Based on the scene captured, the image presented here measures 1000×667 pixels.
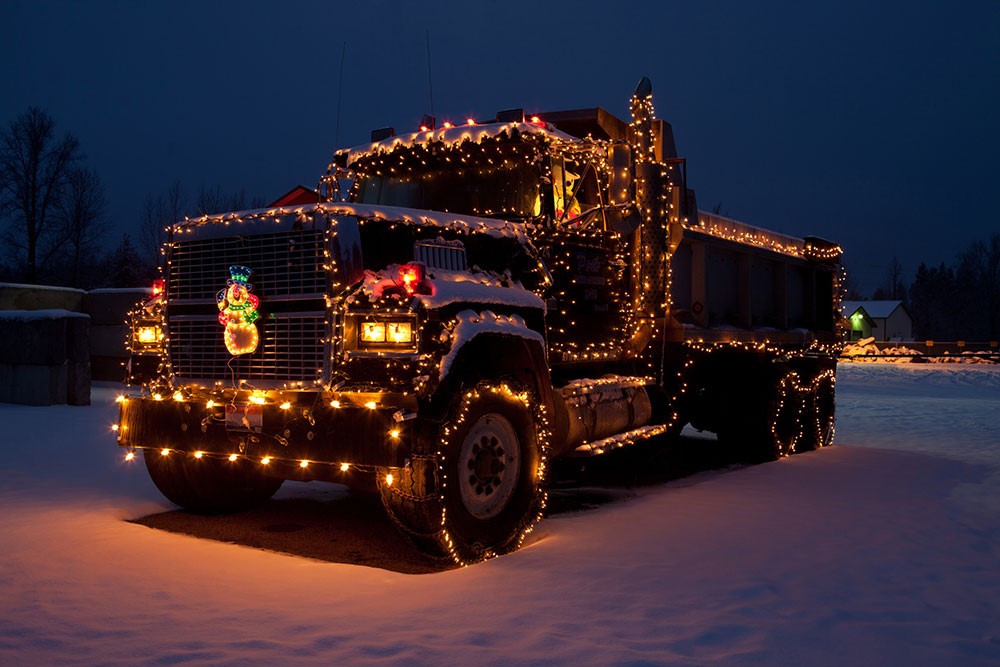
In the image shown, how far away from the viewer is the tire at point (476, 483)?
6062 mm

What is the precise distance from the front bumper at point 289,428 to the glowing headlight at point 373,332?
0.40 m

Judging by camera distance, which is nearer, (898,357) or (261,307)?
(261,307)

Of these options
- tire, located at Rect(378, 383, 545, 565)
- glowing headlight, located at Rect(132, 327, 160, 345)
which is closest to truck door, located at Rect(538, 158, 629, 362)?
tire, located at Rect(378, 383, 545, 565)

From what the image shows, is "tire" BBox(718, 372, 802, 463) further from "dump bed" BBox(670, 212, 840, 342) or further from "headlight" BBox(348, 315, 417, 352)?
"headlight" BBox(348, 315, 417, 352)

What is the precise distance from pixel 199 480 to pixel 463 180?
11.1 ft

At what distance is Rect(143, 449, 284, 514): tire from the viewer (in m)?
7.81

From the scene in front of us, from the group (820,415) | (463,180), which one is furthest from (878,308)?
(463,180)

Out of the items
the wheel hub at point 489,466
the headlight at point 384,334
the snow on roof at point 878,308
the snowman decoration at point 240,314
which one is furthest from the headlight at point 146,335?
the snow on roof at point 878,308

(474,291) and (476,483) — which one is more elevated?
(474,291)

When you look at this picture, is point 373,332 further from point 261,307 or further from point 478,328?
point 261,307

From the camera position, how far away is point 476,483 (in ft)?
21.6

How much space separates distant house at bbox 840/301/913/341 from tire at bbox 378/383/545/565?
102 metres

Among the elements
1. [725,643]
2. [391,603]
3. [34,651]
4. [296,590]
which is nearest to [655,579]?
[725,643]

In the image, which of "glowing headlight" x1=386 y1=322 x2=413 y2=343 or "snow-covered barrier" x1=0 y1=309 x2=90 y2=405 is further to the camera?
"snow-covered barrier" x1=0 y1=309 x2=90 y2=405
